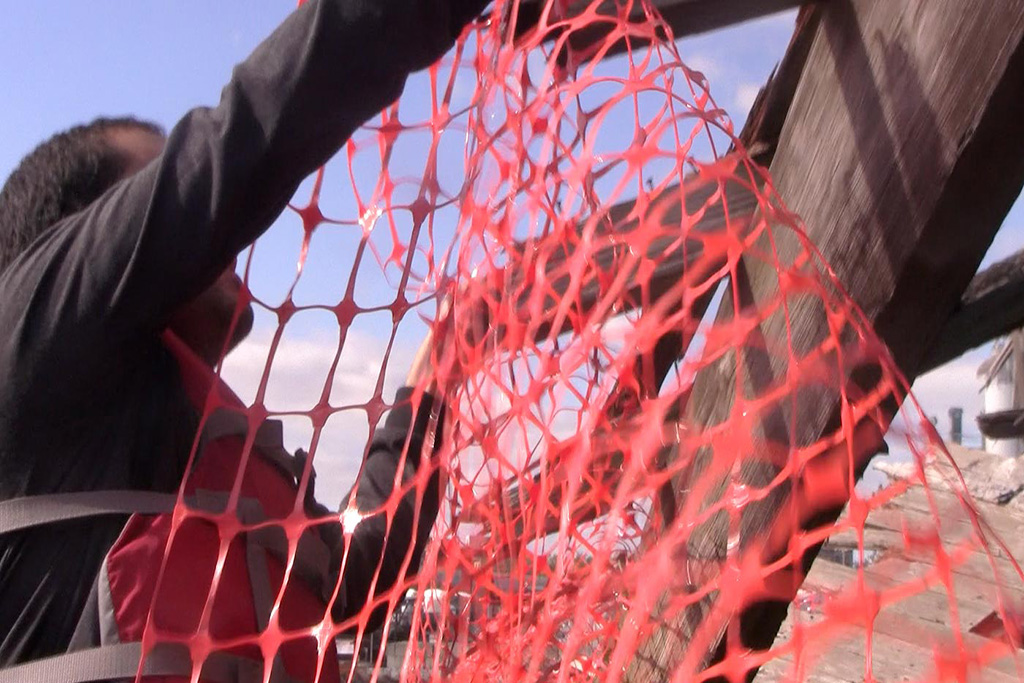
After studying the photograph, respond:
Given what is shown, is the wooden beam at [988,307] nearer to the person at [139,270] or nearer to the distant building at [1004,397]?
the distant building at [1004,397]

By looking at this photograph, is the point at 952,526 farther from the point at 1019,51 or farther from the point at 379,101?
the point at 379,101

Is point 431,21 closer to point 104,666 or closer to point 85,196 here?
point 85,196

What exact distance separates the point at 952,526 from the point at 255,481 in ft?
2.54

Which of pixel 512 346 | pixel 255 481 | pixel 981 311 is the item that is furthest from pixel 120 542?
pixel 981 311

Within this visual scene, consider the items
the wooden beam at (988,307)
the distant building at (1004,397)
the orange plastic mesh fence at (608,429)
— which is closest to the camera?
the orange plastic mesh fence at (608,429)

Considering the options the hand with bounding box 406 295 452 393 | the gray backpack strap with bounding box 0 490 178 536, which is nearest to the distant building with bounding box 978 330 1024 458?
the hand with bounding box 406 295 452 393

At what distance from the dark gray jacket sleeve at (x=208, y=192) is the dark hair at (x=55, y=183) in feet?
0.75

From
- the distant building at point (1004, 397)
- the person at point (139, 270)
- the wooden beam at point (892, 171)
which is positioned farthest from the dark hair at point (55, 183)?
the distant building at point (1004, 397)

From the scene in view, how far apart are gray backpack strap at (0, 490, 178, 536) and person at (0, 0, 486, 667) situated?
14 millimetres

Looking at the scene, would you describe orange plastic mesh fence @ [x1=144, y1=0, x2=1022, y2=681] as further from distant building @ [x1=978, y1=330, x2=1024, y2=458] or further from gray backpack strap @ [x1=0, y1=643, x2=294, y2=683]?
distant building @ [x1=978, y1=330, x2=1024, y2=458]

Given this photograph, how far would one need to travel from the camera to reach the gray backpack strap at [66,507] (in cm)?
100

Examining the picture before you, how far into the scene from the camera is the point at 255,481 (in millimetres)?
1175

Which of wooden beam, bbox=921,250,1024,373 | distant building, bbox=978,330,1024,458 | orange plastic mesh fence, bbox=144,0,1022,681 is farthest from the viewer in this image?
distant building, bbox=978,330,1024,458

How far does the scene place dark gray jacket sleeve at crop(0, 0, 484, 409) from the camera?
959mm
